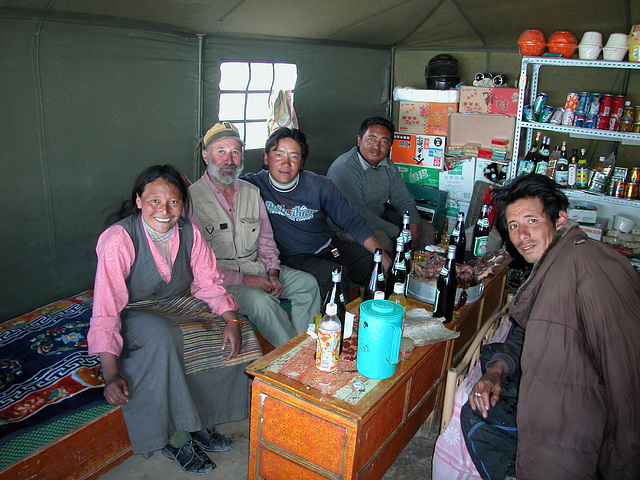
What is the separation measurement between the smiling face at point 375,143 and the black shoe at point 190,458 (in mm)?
2836

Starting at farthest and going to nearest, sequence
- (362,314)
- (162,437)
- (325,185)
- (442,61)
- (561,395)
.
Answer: (442,61), (325,185), (162,437), (362,314), (561,395)

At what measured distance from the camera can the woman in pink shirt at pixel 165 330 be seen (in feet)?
7.25

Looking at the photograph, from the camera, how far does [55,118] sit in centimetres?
287

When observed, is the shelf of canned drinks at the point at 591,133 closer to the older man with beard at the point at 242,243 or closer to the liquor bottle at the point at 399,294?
the older man with beard at the point at 242,243

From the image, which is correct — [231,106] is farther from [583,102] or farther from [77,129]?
[583,102]

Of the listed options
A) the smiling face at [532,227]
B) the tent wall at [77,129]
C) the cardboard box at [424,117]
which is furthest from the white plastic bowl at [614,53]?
the tent wall at [77,129]

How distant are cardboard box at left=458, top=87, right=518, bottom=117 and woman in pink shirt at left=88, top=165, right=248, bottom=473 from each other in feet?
12.0

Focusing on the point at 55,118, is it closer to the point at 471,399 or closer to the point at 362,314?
the point at 362,314

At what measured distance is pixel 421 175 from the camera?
574 centimetres

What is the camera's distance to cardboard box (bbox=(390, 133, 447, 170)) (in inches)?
217

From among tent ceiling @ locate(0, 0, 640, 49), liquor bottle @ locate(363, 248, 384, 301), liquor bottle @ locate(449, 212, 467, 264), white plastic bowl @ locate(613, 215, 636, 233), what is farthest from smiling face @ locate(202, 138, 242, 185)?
white plastic bowl @ locate(613, 215, 636, 233)

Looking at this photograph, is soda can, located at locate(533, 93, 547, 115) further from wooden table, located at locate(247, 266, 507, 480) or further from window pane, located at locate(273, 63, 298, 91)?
wooden table, located at locate(247, 266, 507, 480)

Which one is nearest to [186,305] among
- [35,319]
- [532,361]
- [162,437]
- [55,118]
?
[162,437]

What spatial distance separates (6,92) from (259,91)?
207cm
